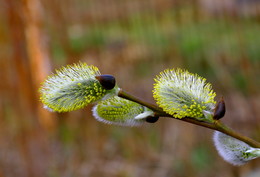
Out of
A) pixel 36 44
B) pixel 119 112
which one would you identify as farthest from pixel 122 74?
pixel 119 112

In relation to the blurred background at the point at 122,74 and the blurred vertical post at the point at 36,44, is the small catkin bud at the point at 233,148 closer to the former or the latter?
the blurred background at the point at 122,74

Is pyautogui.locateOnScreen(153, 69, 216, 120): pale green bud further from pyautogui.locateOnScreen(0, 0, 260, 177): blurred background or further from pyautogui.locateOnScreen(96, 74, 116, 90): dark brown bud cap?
pyautogui.locateOnScreen(0, 0, 260, 177): blurred background

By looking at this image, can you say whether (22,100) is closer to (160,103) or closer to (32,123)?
(32,123)

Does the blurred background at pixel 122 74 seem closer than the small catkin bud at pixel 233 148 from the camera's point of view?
No

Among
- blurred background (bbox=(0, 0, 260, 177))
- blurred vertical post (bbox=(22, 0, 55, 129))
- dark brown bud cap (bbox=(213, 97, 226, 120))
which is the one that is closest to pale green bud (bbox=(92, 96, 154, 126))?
dark brown bud cap (bbox=(213, 97, 226, 120))

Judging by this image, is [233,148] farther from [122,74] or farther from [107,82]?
[122,74]

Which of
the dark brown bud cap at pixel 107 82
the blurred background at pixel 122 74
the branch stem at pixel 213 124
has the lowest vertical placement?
the blurred background at pixel 122 74

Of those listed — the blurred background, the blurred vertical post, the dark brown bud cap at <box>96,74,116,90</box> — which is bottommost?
the blurred background

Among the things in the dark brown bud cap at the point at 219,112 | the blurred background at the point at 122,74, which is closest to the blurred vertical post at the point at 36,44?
the blurred background at the point at 122,74
